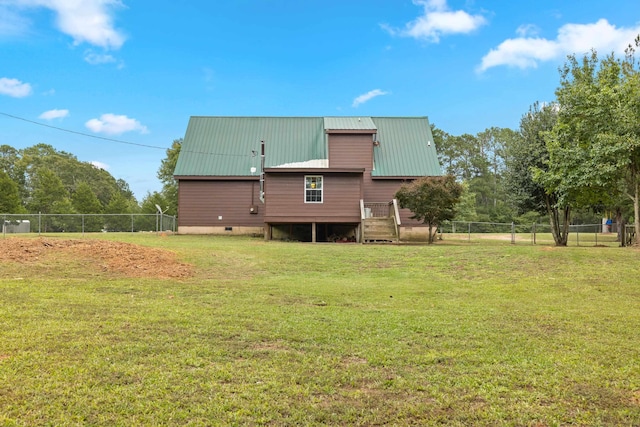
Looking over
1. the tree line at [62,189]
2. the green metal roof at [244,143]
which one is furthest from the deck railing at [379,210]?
the tree line at [62,189]

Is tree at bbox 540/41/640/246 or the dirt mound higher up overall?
tree at bbox 540/41/640/246

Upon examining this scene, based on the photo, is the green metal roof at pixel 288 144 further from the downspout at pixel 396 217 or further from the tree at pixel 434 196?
the tree at pixel 434 196

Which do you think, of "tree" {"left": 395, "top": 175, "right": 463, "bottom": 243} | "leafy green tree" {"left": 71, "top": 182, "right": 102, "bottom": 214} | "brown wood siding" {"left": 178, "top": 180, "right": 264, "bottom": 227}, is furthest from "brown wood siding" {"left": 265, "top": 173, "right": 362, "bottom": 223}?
"leafy green tree" {"left": 71, "top": 182, "right": 102, "bottom": 214}

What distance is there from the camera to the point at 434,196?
1873 cm

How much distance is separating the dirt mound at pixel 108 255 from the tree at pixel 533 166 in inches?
717

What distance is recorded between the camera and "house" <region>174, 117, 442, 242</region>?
68.1 feet

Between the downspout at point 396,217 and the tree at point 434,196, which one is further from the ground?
the tree at point 434,196

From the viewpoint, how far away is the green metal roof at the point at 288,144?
2480 centimetres

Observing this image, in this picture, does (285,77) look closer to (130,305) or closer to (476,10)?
(476,10)

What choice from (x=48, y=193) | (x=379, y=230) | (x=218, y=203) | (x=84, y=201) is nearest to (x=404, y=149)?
(x=379, y=230)

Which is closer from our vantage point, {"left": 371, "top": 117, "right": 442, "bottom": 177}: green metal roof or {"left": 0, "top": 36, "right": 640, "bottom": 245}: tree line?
{"left": 0, "top": 36, "right": 640, "bottom": 245}: tree line

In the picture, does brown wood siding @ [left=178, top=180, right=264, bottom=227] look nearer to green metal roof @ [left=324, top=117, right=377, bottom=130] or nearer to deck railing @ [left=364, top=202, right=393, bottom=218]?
green metal roof @ [left=324, top=117, right=377, bottom=130]

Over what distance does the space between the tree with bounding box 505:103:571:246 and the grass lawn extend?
546 inches

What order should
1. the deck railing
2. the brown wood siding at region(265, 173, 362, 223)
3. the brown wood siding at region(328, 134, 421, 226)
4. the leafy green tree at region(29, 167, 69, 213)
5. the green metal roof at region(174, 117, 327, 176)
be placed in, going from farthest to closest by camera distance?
1. the leafy green tree at region(29, 167, 69, 213)
2. the green metal roof at region(174, 117, 327, 176)
3. the brown wood siding at region(328, 134, 421, 226)
4. the deck railing
5. the brown wood siding at region(265, 173, 362, 223)
